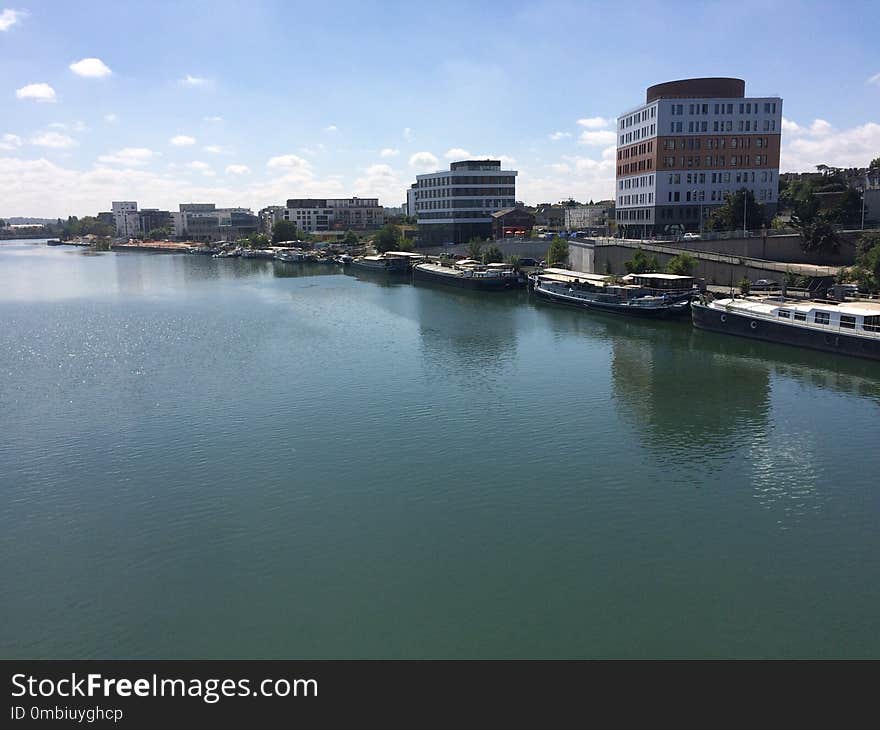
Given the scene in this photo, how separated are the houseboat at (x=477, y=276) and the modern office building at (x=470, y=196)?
39.8 metres

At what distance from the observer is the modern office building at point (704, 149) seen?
110750 millimetres

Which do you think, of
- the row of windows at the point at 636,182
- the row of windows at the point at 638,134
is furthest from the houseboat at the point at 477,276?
the row of windows at the point at 638,134

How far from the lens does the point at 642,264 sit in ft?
301

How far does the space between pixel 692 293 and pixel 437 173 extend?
102 m

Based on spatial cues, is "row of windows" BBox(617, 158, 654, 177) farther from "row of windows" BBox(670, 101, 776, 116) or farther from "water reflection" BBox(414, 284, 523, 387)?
"water reflection" BBox(414, 284, 523, 387)

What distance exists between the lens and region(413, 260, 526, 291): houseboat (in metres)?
110

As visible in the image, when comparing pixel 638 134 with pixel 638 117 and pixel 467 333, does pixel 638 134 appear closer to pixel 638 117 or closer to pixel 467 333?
pixel 638 117

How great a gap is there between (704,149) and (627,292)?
138 feet

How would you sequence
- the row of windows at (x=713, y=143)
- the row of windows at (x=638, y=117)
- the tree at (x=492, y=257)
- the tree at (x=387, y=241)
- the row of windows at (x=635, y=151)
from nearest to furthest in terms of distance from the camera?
1. the row of windows at (x=713, y=143)
2. the row of windows at (x=638, y=117)
3. the row of windows at (x=635, y=151)
4. the tree at (x=492, y=257)
5. the tree at (x=387, y=241)

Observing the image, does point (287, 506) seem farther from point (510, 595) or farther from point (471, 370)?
point (471, 370)

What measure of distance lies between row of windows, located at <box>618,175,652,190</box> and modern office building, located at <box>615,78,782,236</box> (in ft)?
1.40

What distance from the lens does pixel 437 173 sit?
171 m

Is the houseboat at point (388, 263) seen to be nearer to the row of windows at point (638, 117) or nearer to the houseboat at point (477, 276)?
the houseboat at point (477, 276)
